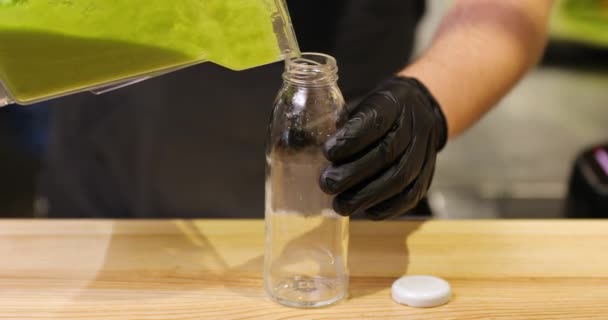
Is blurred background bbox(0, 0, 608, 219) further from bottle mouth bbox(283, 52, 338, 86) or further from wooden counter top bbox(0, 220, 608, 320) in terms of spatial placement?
bottle mouth bbox(283, 52, 338, 86)

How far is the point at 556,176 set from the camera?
256 centimetres

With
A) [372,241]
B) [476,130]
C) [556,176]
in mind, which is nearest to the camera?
[372,241]

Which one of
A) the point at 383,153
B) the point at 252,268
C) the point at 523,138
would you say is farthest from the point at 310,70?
the point at 523,138

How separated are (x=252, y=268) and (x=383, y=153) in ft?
0.66

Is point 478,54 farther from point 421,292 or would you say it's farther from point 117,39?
point 117,39

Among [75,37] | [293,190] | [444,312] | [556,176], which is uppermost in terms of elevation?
[75,37]

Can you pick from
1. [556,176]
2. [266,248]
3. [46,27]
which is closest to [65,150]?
[266,248]

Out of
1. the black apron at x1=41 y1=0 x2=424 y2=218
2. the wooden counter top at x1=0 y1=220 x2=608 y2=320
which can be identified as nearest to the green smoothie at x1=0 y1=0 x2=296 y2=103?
the wooden counter top at x1=0 y1=220 x2=608 y2=320

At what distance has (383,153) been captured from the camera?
0.77m

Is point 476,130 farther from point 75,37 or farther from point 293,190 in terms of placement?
point 75,37

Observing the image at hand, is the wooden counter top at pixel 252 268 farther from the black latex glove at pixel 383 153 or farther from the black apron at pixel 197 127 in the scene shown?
the black apron at pixel 197 127

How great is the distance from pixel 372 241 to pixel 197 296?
231 millimetres

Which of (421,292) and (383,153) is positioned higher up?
(383,153)

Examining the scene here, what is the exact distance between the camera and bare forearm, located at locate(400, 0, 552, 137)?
959 mm
